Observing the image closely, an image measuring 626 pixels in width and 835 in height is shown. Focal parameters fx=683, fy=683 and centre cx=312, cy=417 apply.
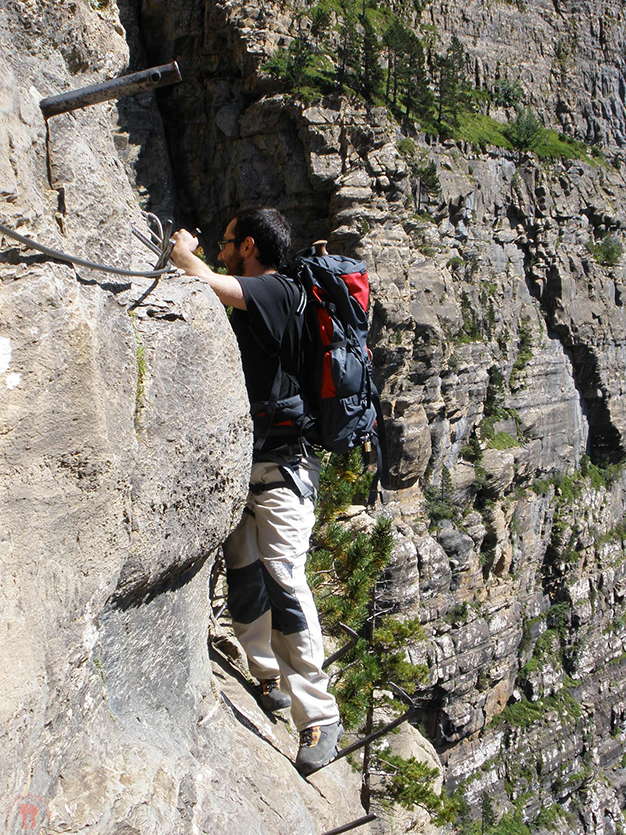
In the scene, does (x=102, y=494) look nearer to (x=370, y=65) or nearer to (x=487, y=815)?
(x=370, y=65)

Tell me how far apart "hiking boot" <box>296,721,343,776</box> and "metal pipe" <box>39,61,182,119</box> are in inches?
94.1

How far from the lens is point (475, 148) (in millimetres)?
25688

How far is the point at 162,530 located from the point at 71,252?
90cm

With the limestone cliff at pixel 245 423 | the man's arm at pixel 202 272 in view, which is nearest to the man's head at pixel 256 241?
the man's arm at pixel 202 272

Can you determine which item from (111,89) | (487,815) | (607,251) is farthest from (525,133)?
(111,89)

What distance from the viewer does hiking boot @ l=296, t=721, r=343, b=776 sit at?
276cm

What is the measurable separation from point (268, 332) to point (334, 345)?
301 mm

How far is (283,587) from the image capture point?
2.76 metres

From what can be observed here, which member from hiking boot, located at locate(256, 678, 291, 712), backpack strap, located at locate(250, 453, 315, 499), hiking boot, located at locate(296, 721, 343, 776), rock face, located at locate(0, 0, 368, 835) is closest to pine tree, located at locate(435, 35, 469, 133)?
backpack strap, located at locate(250, 453, 315, 499)

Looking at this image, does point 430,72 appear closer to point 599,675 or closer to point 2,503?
point 599,675

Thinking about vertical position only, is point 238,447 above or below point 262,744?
above

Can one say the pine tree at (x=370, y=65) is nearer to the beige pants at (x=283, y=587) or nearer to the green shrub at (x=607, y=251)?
the green shrub at (x=607, y=251)

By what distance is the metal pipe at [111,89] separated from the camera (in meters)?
1.92

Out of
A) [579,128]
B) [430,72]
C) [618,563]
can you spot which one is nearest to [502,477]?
[618,563]
